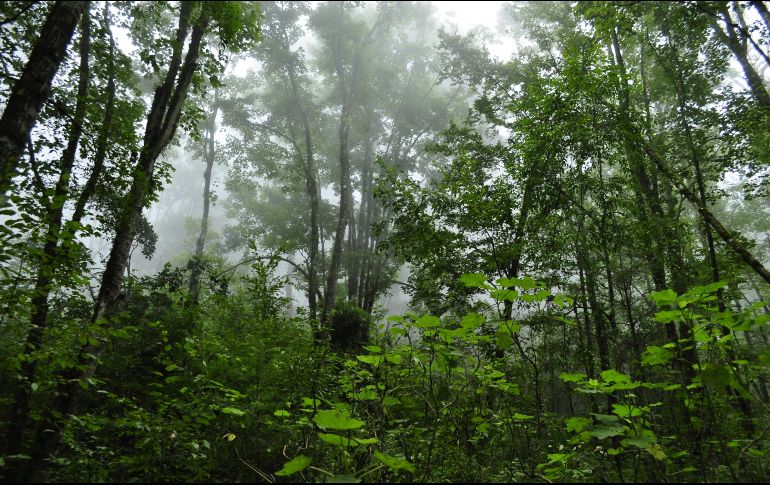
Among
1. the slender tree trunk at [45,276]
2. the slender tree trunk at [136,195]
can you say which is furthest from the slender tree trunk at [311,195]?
the slender tree trunk at [136,195]

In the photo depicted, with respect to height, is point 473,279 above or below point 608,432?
above

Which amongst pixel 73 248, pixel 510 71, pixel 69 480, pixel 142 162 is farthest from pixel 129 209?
pixel 510 71

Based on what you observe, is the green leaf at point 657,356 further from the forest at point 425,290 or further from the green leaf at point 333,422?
the green leaf at point 333,422

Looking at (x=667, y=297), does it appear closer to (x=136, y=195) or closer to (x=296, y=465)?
(x=296, y=465)

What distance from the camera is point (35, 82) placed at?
124 inches

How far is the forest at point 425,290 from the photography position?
2441mm

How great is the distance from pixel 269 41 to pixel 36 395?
46.9ft

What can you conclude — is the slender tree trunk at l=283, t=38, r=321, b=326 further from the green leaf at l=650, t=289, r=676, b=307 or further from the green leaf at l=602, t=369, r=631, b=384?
the green leaf at l=650, t=289, r=676, b=307

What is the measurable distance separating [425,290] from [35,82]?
237 inches

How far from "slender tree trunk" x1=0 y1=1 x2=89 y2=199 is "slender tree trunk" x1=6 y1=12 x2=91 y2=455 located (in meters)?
0.41

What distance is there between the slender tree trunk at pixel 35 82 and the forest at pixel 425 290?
0.02 meters

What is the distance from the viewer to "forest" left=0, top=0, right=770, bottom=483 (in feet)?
8.01

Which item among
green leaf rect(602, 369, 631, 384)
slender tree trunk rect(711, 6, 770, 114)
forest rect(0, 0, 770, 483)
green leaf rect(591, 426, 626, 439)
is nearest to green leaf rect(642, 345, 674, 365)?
forest rect(0, 0, 770, 483)

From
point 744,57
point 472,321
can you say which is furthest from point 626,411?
point 744,57
